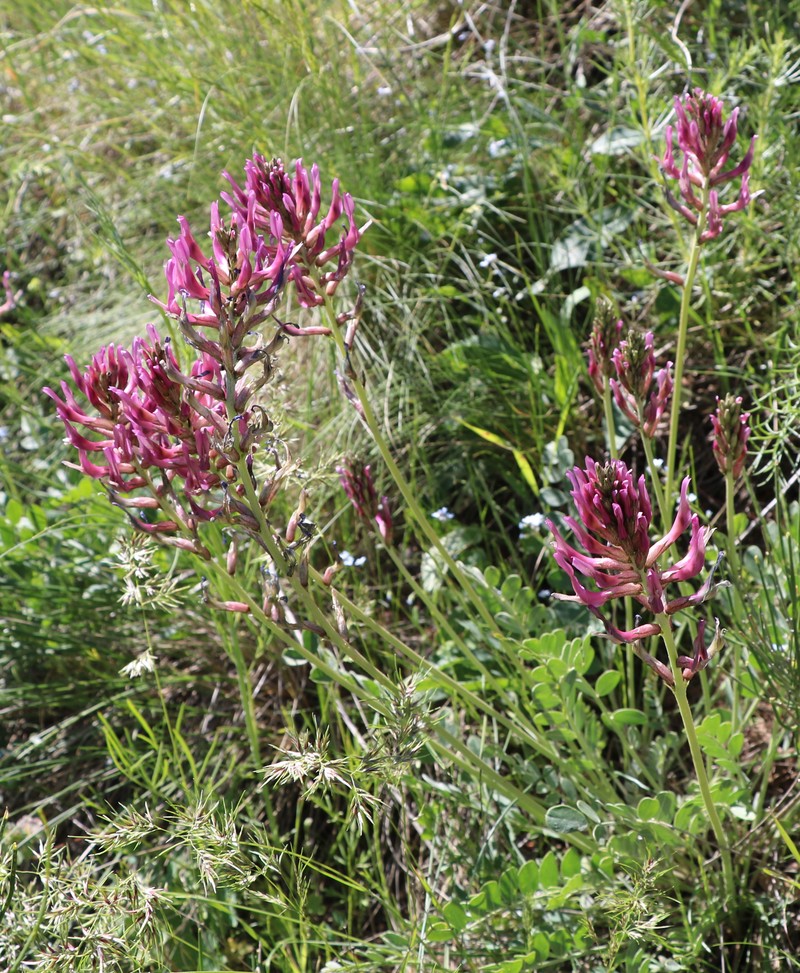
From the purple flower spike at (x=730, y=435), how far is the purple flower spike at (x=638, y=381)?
0.11 meters

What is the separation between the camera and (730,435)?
6.40 ft

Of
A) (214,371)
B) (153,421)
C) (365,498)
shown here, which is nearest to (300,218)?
(214,371)

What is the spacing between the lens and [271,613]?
167 centimetres

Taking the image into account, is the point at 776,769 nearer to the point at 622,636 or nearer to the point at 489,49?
the point at 622,636

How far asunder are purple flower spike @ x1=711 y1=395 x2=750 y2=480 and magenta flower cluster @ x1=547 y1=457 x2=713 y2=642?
594mm

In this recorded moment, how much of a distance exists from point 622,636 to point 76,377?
0.97 metres

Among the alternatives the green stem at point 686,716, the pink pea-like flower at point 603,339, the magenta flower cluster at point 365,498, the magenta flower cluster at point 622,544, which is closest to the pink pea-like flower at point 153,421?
the magenta flower cluster at point 365,498

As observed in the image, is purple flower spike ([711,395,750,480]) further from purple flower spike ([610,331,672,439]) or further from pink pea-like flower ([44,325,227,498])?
pink pea-like flower ([44,325,227,498])

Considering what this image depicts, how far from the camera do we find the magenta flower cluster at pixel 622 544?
1336 mm

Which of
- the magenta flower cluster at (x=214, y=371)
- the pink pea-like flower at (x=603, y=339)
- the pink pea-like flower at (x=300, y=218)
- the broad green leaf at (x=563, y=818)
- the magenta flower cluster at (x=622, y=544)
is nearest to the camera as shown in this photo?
the magenta flower cluster at (x=622, y=544)

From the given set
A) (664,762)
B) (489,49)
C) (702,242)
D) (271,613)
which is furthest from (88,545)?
(489,49)

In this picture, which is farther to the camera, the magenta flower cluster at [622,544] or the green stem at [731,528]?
the green stem at [731,528]

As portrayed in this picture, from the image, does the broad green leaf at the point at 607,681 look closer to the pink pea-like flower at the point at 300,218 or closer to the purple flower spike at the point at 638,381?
the purple flower spike at the point at 638,381

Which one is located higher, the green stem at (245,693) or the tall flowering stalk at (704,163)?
the tall flowering stalk at (704,163)
